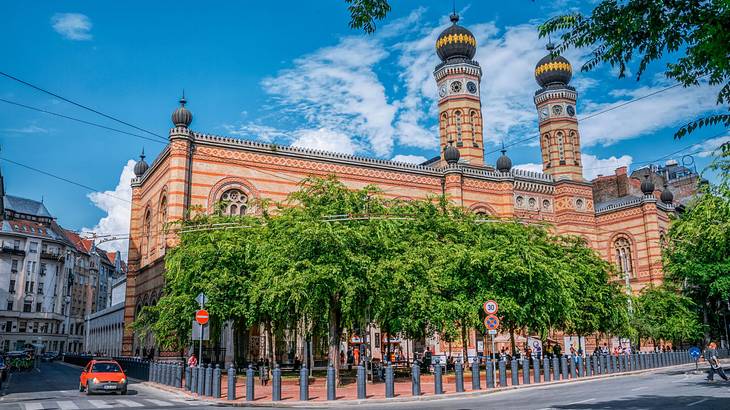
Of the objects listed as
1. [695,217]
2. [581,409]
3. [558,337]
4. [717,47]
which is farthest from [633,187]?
[717,47]

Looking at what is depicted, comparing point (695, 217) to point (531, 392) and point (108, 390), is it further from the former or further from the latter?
point (108, 390)

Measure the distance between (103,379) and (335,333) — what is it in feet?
25.6

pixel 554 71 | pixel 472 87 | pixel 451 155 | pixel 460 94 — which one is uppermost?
pixel 554 71

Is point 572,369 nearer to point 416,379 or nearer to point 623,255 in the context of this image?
point 416,379

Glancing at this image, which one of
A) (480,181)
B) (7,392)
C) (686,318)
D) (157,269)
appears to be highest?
(480,181)

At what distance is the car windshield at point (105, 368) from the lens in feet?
68.0

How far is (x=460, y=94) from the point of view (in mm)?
48500

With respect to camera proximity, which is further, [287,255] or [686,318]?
[686,318]

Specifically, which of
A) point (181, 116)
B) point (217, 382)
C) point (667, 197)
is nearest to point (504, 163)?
point (667, 197)

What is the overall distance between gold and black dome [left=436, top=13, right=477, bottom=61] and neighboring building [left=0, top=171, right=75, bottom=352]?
154ft

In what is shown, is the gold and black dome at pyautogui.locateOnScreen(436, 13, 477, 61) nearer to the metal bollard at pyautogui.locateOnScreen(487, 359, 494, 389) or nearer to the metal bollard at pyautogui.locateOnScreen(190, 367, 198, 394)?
the metal bollard at pyautogui.locateOnScreen(487, 359, 494, 389)

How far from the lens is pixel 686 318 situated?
38.6 metres

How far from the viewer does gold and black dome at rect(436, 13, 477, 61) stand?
162ft

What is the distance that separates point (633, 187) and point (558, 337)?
74.6 feet
